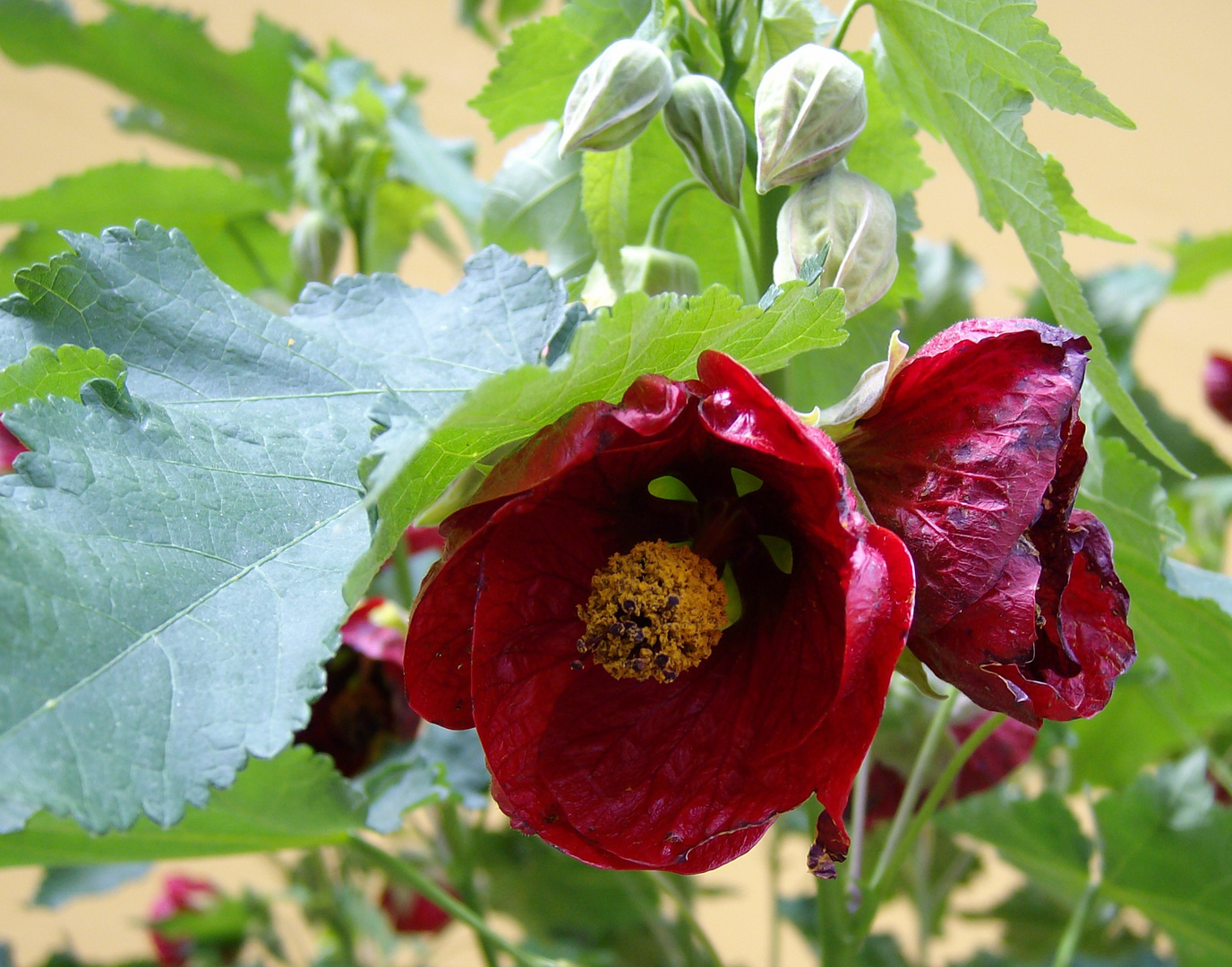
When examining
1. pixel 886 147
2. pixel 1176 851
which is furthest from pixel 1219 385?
pixel 886 147

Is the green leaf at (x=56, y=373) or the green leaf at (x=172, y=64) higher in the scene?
the green leaf at (x=56, y=373)

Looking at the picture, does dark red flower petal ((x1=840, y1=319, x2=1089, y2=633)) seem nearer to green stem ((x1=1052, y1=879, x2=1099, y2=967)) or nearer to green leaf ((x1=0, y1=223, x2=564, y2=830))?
A: green leaf ((x1=0, y1=223, x2=564, y2=830))

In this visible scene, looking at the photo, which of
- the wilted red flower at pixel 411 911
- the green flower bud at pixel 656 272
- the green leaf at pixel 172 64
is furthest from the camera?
the wilted red flower at pixel 411 911

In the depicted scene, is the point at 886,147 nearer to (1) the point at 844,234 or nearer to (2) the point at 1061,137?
(1) the point at 844,234

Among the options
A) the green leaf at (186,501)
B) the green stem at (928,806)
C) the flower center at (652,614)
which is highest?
the green leaf at (186,501)

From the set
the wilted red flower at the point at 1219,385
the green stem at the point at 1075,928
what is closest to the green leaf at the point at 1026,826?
the green stem at the point at 1075,928

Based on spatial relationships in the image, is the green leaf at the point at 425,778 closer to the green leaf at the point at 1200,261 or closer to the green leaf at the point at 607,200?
the green leaf at the point at 607,200
